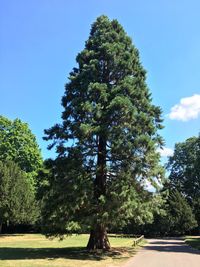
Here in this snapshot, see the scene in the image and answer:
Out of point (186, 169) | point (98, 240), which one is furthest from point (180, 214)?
point (98, 240)

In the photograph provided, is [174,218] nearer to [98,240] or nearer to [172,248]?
[172,248]

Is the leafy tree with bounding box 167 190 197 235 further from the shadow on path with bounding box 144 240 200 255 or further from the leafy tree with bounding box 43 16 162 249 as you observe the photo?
the leafy tree with bounding box 43 16 162 249

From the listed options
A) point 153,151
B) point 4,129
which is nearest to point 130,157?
point 153,151

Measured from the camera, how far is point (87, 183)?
24391 millimetres

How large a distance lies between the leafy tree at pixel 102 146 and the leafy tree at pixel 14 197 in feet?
92.1

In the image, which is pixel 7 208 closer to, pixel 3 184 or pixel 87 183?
pixel 3 184

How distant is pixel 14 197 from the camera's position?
5344 cm

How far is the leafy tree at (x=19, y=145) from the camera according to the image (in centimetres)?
6094

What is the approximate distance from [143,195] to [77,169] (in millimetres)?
4482

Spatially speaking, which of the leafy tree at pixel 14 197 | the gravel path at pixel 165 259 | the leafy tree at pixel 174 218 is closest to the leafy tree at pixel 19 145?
the leafy tree at pixel 14 197

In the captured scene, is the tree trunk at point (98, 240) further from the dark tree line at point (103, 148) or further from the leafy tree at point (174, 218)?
the leafy tree at point (174, 218)

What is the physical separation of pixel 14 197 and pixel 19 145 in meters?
10.9

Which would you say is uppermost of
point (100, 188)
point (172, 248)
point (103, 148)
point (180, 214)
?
point (180, 214)

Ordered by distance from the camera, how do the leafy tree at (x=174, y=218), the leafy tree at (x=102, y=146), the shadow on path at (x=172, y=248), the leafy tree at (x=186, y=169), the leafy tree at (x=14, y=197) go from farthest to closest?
the leafy tree at (x=186, y=169)
the leafy tree at (x=174, y=218)
the leafy tree at (x=14, y=197)
the shadow on path at (x=172, y=248)
the leafy tree at (x=102, y=146)
